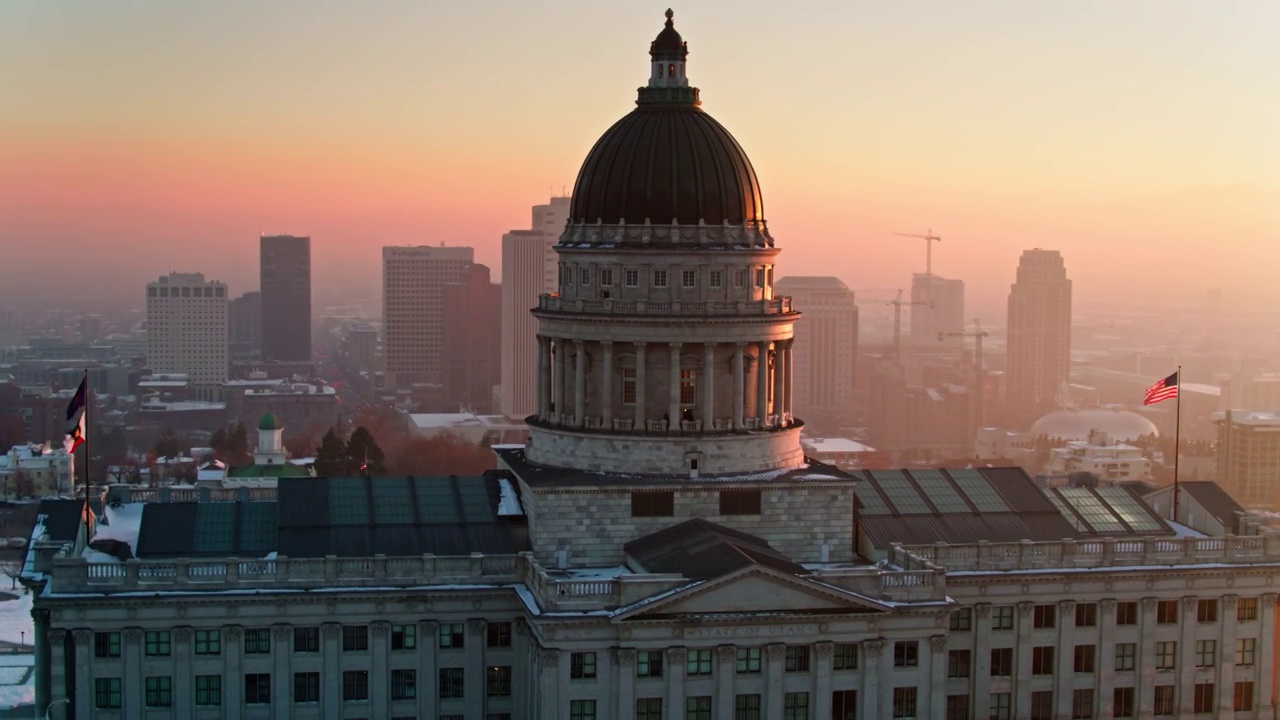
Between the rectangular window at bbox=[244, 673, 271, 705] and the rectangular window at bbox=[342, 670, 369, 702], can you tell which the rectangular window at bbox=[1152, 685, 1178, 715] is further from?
the rectangular window at bbox=[244, 673, 271, 705]

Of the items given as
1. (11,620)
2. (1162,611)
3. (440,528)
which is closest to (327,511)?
(440,528)

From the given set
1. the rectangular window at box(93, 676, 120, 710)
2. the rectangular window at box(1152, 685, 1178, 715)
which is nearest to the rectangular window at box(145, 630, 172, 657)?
the rectangular window at box(93, 676, 120, 710)

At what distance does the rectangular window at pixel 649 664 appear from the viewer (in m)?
79.4

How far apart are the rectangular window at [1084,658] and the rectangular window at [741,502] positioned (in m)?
17.0

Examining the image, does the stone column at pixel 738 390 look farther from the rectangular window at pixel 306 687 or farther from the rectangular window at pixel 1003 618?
the rectangular window at pixel 306 687

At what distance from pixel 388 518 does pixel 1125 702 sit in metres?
35.9

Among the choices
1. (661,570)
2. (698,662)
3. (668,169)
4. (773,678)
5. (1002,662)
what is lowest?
(1002,662)

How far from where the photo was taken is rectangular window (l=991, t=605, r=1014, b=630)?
293 ft

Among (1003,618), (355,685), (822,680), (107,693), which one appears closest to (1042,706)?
(1003,618)

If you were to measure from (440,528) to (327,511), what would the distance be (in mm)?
5230

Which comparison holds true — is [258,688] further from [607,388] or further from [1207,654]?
[1207,654]

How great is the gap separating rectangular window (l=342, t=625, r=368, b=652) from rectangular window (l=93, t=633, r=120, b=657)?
9.59 m

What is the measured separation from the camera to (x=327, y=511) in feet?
289

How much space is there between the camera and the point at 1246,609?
92.5 m
